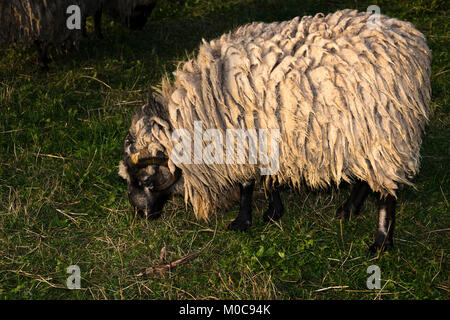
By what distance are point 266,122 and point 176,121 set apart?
25.8 inches

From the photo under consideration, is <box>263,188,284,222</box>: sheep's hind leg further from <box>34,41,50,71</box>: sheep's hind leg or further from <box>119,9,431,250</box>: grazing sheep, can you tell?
<box>34,41,50,71</box>: sheep's hind leg

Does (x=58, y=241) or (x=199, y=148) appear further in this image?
(x=58, y=241)

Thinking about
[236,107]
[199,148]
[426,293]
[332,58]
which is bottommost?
[426,293]

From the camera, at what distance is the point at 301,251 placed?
13.7ft

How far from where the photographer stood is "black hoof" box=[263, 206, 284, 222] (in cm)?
452

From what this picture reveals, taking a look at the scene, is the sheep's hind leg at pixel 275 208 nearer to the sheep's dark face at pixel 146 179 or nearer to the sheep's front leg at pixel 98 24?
the sheep's dark face at pixel 146 179

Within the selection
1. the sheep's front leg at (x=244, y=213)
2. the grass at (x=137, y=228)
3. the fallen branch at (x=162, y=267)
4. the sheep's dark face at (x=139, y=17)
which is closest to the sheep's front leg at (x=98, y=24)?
the sheep's dark face at (x=139, y=17)

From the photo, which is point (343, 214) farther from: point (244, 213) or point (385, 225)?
point (244, 213)

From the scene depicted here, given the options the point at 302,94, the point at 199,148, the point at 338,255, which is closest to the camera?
the point at 302,94

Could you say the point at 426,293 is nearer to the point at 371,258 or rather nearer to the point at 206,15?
the point at 371,258

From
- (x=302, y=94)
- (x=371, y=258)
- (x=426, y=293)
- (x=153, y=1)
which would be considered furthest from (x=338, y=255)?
(x=153, y=1)

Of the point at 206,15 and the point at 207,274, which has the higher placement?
the point at 206,15

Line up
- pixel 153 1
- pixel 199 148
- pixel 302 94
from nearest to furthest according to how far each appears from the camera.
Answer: pixel 302 94
pixel 199 148
pixel 153 1

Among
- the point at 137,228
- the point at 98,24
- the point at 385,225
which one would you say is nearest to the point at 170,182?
the point at 137,228
